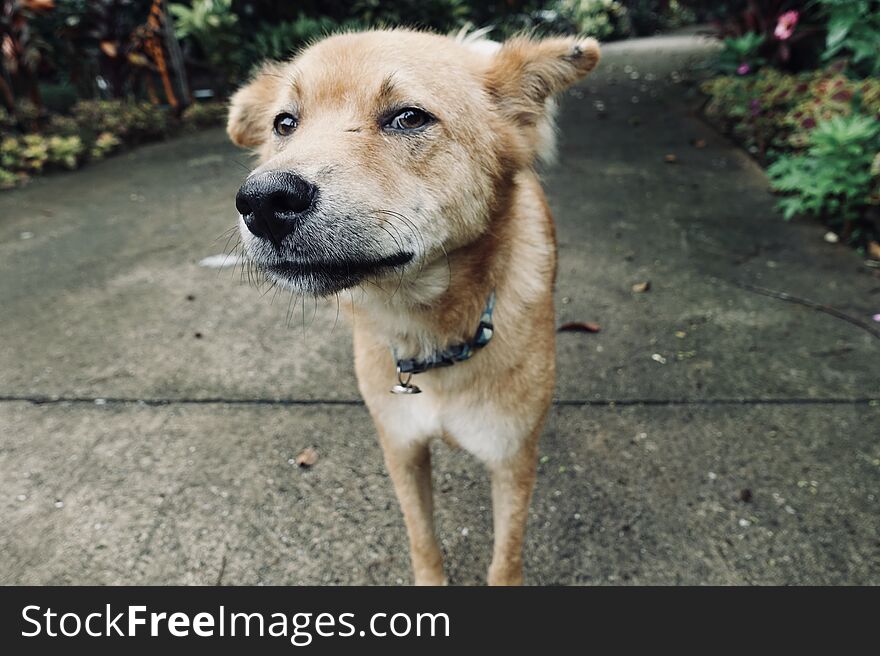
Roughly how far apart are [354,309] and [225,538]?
3.54 feet

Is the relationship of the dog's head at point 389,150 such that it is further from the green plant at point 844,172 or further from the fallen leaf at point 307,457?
the green plant at point 844,172

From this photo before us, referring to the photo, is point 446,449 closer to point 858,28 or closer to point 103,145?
point 858,28

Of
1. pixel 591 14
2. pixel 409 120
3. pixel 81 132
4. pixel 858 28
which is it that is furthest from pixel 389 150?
pixel 591 14

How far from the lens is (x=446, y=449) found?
8.91ft

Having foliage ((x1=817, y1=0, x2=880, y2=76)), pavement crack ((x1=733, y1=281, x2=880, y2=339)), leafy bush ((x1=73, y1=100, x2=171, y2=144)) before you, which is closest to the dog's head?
pavement crack ((x1=733, y1=281, x2=880, y2=339))

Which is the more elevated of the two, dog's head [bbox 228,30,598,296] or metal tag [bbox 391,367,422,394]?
dog's head [bbox 228,30,598,296]

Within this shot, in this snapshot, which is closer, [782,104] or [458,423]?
[458,423]

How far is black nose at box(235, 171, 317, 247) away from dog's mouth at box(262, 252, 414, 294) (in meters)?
0.11

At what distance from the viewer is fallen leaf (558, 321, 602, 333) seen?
3492 mm

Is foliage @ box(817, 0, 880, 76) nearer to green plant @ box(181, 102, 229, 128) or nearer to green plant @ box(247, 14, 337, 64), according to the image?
green plant @ box(247, 14, 337, 64)

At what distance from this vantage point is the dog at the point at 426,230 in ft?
4.76

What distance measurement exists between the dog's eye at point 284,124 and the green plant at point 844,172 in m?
3.54

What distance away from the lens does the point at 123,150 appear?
778 cm

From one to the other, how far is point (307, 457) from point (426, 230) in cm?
145
